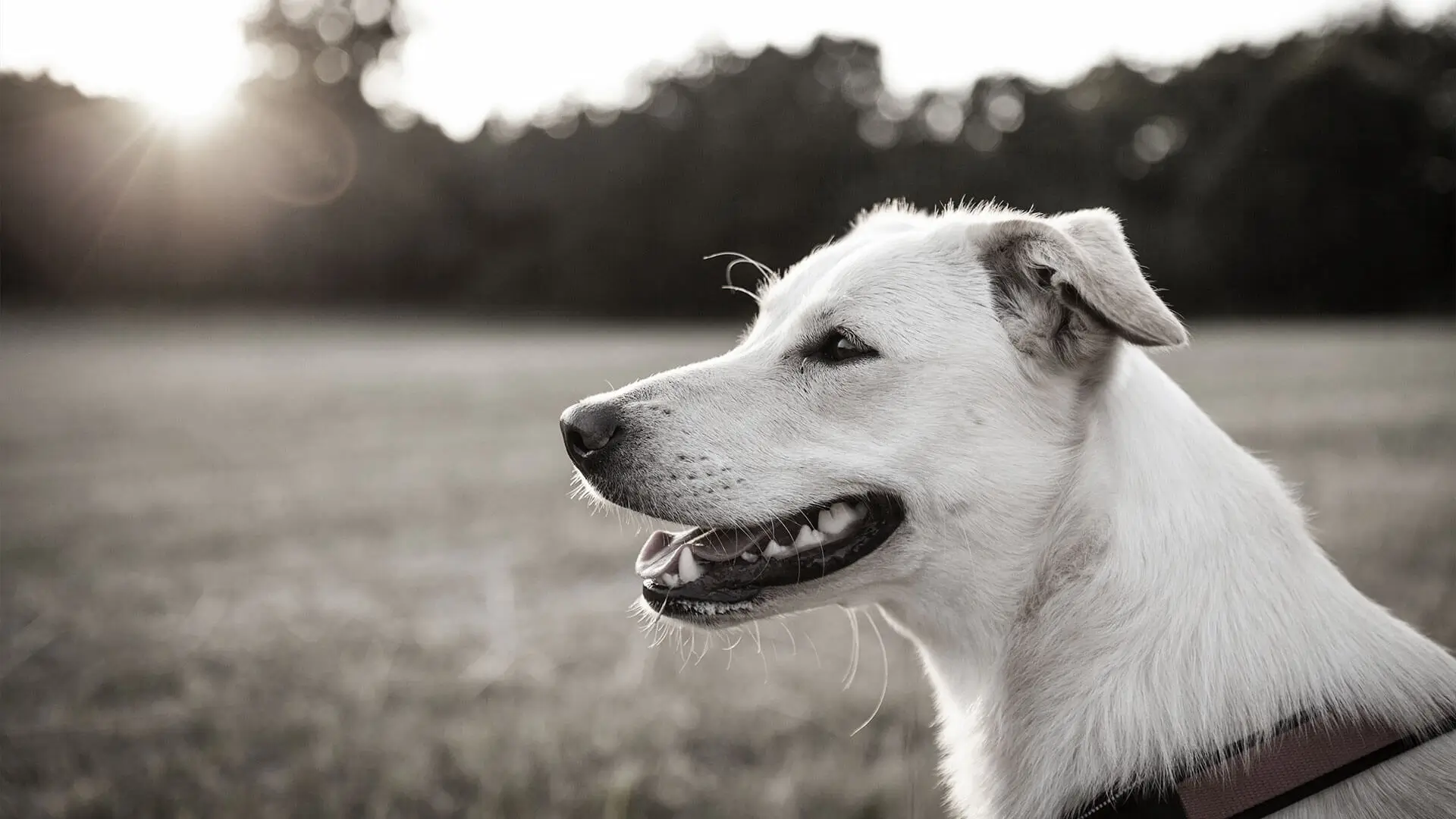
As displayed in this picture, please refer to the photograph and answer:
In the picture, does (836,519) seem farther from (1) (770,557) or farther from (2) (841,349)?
(2) (841,349)

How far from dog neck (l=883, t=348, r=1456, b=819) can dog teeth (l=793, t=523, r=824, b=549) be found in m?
0.31

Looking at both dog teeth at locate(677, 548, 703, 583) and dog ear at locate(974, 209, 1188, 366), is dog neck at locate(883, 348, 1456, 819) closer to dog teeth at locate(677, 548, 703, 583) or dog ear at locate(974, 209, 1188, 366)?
dog ear at locate(974, 209, 1188, 366)

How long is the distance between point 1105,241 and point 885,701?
8.38 ft

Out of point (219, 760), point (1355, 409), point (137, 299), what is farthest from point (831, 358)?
point (137, 299)

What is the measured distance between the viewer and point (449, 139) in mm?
43938

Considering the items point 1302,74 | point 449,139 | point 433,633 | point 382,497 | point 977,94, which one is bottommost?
point 433,633

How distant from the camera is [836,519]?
2492mm

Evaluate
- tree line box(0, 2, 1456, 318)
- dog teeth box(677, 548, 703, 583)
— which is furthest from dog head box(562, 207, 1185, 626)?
tree line box(0, 2, 1456, 318)

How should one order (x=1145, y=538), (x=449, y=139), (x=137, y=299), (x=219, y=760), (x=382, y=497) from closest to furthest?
(x=1145, y=538), (x=219, y=760), (x=382, y=497), (x=137, y=299), (x=449, y=139)

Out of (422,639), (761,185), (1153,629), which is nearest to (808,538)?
(1153,629)

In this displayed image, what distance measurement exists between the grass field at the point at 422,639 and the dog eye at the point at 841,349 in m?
1.02

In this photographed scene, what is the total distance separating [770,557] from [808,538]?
0.12 m

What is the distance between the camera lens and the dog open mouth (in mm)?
2428

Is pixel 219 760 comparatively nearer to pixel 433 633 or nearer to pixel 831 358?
pixel 433 633
